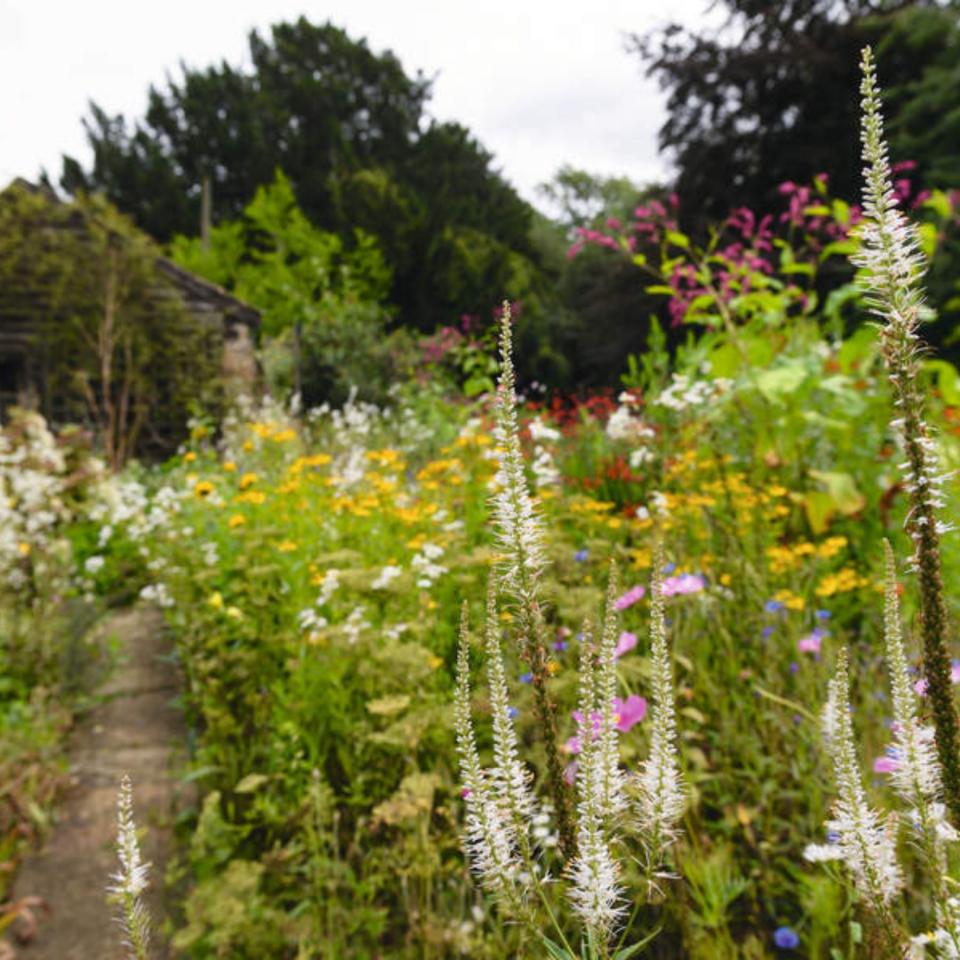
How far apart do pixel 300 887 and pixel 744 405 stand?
10.9 feet

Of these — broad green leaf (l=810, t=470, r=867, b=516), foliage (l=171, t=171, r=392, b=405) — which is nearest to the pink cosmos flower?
broad green leaf (l=810, t=470, r=867, b=516)

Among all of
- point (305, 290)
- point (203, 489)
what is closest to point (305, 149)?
point (305, 290)

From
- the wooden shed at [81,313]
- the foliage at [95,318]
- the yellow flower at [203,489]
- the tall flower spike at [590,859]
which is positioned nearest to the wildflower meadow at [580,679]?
the tall flower spike at [590,859]

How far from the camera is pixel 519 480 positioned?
750 millimetres

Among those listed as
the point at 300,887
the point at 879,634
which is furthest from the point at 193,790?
the point at 879,634

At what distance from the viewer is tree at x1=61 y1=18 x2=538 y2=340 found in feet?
88.8

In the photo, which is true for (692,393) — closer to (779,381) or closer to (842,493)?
(779,381)

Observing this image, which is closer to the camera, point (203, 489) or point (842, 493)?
point (842, 493)

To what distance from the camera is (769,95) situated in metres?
15.2

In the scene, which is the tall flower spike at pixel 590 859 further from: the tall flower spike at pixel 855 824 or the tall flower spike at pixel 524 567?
the tall flower spike at pixel 855 824

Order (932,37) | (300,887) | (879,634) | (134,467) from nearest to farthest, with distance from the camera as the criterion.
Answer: (300,887) → (879,634) → (134,467) → (932,37)

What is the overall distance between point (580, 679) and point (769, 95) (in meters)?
17.3

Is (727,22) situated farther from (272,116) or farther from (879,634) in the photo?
(272,116)

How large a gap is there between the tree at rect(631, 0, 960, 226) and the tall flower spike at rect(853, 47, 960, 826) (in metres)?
15.1
